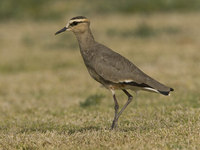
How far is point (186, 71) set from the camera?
13719mm

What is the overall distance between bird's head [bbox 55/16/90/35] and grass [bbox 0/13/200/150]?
5.43 feet

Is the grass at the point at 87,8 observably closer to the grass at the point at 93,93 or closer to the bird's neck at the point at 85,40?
the grass at the point at 93,93

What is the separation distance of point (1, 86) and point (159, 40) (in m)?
9.09

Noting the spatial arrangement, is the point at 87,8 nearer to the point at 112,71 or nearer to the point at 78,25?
the point at 78,25

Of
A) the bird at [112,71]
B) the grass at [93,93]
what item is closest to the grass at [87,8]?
the grass at [93,93]

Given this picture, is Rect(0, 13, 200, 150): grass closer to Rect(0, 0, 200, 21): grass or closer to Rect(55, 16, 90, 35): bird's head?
Rect(55, 16, 90, 35): bird's head

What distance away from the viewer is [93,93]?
1200cm

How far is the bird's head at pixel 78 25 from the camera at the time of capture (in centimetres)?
716

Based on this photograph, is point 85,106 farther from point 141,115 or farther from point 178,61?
point 178,61

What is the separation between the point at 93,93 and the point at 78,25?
4.98 m

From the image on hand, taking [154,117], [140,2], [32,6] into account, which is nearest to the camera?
[154,117]

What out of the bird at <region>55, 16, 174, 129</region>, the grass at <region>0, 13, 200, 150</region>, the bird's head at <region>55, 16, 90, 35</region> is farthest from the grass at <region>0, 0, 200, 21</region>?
the bird at <region>55, 16, 174, 129</region>

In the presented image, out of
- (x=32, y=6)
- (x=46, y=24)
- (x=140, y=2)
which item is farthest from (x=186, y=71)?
(x=32, y=6)

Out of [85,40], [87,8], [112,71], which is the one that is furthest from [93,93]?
[87,8]
